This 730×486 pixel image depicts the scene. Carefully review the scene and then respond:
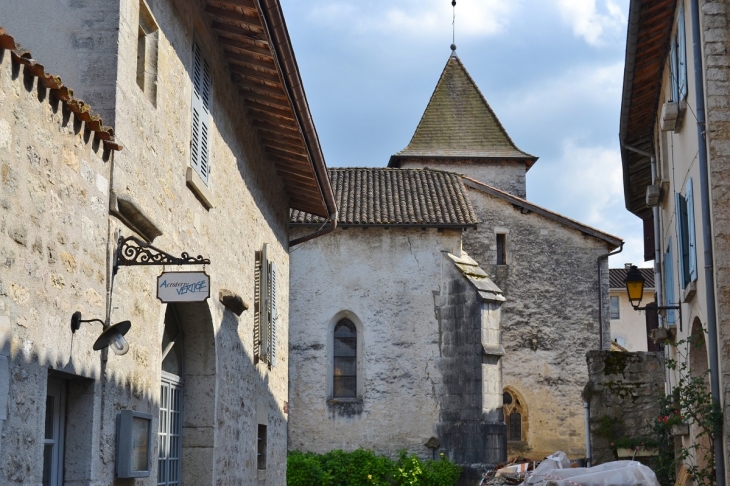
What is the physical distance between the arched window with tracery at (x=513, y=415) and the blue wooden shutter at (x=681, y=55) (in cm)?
1717

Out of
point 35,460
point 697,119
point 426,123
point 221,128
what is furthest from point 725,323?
point 426,123

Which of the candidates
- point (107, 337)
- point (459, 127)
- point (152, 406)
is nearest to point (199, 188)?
point (152, 406)

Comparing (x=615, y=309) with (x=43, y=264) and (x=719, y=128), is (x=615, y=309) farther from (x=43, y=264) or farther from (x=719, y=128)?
(x=43, y=264)

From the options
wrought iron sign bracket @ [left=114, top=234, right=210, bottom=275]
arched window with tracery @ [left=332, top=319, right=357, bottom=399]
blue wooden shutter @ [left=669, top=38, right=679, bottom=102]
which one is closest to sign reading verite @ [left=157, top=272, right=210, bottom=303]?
wrought iron sign bracket @ [left=114, top=234, right=210, bottom=275]

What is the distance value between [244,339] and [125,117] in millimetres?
4928

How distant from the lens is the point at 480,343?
72.2ft

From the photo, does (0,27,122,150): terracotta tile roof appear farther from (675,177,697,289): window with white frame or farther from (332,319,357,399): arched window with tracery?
(332,319,357,399): arched window with tracery

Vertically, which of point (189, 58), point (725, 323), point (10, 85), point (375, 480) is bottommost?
point (375, 480)

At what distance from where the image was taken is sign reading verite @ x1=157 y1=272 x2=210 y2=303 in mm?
7262

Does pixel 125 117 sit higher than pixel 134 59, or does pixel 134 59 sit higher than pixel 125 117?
pixel 134 59

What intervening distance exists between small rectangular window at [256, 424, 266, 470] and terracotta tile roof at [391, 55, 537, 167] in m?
22.5

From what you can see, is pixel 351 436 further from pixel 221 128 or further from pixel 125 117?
pixel 125 117

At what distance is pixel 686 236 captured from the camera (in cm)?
1073

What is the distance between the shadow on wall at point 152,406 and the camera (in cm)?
546
